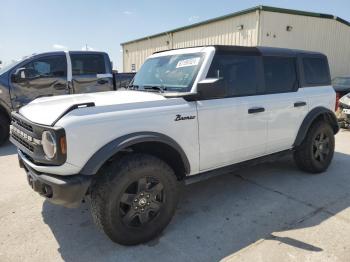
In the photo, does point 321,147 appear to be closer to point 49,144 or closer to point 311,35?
point 49,144

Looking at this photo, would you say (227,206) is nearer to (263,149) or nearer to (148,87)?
(263,149)

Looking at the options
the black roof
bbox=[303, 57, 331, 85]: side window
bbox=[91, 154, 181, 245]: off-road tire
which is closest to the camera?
bbox=[91, 154, 181, 245]: off-road tire

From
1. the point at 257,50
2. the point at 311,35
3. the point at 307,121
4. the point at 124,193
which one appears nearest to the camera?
the point at 124,193

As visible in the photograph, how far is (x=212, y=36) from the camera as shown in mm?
14180

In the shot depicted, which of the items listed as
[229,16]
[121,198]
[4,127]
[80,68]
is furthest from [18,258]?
[229,16]

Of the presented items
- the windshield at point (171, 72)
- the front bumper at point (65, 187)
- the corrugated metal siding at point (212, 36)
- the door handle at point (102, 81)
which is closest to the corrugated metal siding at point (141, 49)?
the corrugated metal siding at point (212, 36)

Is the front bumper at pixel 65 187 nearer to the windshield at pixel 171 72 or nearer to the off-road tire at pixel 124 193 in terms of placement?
the off-road tire at pixel 124 193

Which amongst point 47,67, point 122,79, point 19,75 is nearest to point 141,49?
point 122,79

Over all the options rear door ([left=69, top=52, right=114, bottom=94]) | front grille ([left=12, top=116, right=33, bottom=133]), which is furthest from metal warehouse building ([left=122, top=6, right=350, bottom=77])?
front grille ([left=12, top=116, right=33, bottom=133])

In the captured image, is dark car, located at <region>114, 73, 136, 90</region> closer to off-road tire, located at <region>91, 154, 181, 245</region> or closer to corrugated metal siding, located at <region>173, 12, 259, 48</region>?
off-road tire, located at <region>91, 154, 181, 245</region>

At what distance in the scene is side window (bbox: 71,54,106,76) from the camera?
7.32m

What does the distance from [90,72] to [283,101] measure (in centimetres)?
500

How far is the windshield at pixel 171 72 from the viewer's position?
3.38 m

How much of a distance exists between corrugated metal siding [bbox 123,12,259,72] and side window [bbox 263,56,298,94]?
7914mm
